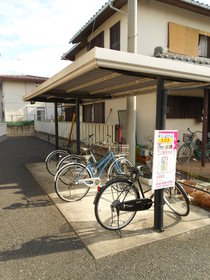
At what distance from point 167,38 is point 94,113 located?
15.6ft

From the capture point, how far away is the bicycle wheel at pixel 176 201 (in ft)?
10.8

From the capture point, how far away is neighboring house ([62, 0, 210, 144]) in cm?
702

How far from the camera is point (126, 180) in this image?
9.50 ft

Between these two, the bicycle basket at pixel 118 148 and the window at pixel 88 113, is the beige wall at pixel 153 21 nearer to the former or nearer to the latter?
the bicycle basket at pixel 118 148

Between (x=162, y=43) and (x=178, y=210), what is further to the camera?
(x=162, y=43)

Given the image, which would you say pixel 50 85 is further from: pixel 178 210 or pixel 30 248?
pixel 178 210

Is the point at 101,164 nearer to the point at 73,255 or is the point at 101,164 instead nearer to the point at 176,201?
the point at 176,201

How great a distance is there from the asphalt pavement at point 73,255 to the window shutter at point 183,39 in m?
6.75

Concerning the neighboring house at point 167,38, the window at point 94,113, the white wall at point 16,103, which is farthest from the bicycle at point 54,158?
the white wall at point 16,103

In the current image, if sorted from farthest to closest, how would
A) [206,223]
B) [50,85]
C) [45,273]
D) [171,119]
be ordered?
[171,119]
[50,85]
[206,223]
[45,273]

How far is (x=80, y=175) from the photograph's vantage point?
3.95m

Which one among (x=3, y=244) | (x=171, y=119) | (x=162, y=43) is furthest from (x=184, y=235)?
(x=162, y=43)

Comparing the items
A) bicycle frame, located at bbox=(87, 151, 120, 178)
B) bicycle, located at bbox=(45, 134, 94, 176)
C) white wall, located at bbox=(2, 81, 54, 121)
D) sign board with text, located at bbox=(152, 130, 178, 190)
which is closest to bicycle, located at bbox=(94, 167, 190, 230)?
sign board with text, located at bbox=(152, 130, 178, 190)

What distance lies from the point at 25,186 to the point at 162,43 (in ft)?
22.1
